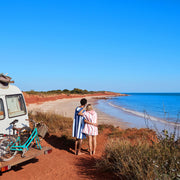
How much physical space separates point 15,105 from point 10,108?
0.81 feet

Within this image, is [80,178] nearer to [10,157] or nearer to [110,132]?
[10,157]

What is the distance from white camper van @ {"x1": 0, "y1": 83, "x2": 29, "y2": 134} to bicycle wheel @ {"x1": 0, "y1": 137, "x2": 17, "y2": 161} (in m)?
0.73

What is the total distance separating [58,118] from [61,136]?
110 inches

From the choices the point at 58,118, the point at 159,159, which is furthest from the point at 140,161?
the point at 58,118

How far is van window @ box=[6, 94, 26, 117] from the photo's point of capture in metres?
5.94

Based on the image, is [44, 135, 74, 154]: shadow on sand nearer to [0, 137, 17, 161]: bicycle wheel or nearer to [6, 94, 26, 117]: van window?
[6, 94, 26, 117]: van window

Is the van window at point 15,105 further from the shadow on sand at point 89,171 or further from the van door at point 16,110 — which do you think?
the shadow on sand at point 89,171

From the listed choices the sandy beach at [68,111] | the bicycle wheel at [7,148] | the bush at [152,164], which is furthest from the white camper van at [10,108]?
the sandy beach at [68,111]

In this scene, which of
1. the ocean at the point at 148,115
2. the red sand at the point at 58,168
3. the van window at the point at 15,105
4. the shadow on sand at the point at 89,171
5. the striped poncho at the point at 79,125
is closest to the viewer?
the shadow on sand at the point at 89,171

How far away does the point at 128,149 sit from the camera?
16.4 ft

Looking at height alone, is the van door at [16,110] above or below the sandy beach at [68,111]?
above

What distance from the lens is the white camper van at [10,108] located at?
567cm

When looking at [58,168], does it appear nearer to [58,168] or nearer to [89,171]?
[58,168]

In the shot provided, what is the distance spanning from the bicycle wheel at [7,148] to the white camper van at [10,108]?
2.38 feet
